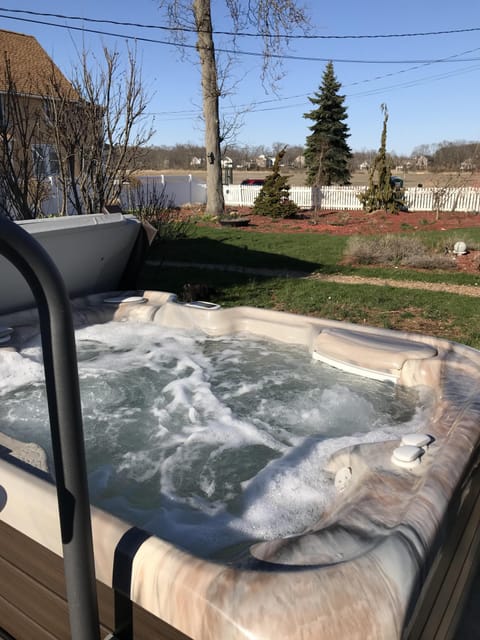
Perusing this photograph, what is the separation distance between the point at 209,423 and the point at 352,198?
13.8m

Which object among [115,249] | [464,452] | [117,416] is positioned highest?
[115,249]

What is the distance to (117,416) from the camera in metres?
2.98

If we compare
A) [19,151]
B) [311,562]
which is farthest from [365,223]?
[311,562]

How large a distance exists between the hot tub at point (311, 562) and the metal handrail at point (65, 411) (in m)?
0.19

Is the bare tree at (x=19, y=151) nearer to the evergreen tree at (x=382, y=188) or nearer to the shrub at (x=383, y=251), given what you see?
the shrub at (x=383, y=251)

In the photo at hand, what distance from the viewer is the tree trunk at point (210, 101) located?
1195 cm

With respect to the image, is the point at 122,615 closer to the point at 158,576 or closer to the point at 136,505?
the point at 158,576

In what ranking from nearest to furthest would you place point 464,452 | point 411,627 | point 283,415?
point 411,627 → point 464,452 → point 283,415

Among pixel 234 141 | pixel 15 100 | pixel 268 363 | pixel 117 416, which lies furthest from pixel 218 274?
pixel 234 141

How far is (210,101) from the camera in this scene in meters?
12.7

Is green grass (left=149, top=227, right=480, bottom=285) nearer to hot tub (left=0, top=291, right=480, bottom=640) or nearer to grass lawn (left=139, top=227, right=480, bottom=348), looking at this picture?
grass lawn (left=139, top=227, right=480, bottom=348)

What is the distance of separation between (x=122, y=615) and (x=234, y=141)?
1463cm

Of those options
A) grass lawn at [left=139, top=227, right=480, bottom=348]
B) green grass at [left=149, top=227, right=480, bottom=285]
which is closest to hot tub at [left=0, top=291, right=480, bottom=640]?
grass lawn at [left=139, top=227, right=480, bottom=348]

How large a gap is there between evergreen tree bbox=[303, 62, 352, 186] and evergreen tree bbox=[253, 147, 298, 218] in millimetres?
7351
